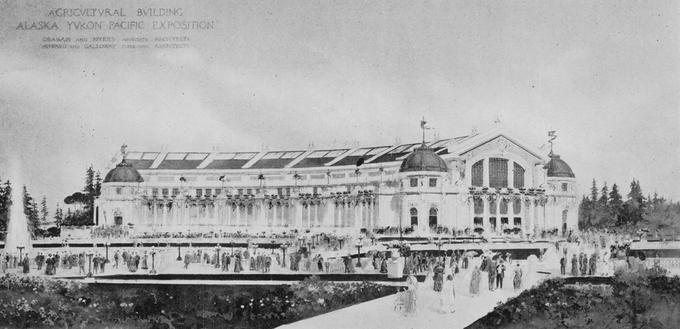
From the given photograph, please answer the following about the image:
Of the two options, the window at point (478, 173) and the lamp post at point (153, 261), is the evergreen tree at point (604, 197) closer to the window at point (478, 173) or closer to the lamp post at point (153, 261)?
the window at point (478, 173)

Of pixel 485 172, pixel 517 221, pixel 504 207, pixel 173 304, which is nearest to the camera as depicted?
pixel 173 304

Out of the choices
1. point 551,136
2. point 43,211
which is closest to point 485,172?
point 551,136

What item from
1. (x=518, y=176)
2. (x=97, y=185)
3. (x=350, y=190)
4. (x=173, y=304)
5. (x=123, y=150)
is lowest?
(x=173, y=304)

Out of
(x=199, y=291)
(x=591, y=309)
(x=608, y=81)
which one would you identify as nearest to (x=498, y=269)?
(x=591, y=309)

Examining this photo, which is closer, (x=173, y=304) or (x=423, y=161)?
(x=173, y=304)

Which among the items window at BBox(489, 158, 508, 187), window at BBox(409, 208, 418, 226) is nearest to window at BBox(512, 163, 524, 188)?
window at BBox(489, 158, 508, 187)

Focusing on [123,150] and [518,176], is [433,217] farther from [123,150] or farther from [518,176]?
[123,150]

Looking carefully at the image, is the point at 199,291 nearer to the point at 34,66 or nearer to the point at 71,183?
the point at 71,183
